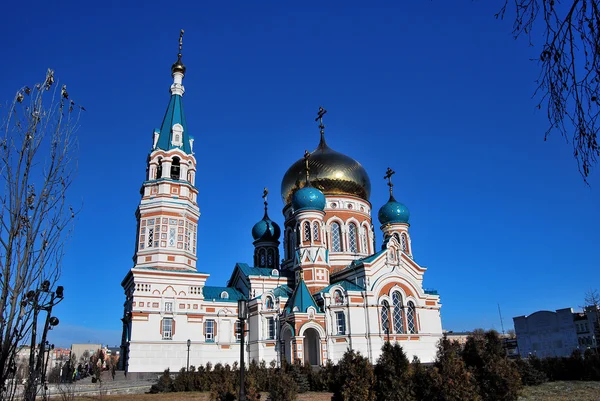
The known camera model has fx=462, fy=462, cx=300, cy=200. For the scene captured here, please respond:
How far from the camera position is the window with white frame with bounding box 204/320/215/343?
96.7 feet

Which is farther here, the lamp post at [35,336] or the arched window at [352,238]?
the arched window at [352,238]

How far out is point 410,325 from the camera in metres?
30.0

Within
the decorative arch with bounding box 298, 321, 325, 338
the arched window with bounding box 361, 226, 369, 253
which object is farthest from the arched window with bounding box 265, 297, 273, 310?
the arched window with bounding box 361, 226, 369, 253

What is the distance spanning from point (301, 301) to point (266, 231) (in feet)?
37.1

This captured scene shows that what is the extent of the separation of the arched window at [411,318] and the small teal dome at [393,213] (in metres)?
8.08

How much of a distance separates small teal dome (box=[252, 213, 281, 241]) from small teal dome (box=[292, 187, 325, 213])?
5.71m

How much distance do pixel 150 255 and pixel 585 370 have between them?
23.9 meters

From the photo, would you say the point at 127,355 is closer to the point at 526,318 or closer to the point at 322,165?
the point at 322,165

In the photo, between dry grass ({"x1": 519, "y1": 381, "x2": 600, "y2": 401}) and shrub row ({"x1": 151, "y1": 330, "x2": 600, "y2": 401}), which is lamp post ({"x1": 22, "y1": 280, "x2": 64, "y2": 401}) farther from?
dry grass ({"x1": 519, "y1": 381, "x2": 600, "y2": 401})

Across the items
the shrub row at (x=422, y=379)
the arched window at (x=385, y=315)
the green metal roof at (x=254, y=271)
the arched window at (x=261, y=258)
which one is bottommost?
the shrub row at (x=422, y=379)

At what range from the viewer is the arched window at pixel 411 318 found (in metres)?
29.8

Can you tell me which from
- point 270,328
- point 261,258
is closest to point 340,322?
point 270,328

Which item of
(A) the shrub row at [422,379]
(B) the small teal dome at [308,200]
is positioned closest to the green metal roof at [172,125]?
(B) the small teal dome at [308,200]

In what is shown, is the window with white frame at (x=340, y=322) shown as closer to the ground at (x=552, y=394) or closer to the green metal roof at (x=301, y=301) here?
the green metal roof at (x=301, y=301)
